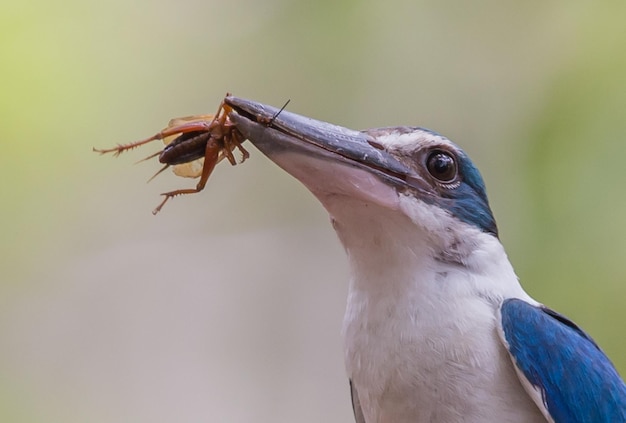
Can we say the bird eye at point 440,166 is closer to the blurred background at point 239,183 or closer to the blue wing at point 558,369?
the blue wing at point 558,369

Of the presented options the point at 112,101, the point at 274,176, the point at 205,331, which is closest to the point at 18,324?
the point at 205,331

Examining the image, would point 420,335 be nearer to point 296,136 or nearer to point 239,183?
point 296,136

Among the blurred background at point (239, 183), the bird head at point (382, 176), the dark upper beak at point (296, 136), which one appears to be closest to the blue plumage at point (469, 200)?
the bird head at point (382, 176)

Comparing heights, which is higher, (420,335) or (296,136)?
(296,136)

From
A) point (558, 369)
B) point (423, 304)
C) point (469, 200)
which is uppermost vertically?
point (469, 200)

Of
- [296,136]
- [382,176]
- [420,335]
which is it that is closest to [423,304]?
[420,335]

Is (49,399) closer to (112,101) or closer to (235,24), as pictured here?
(112,101)
